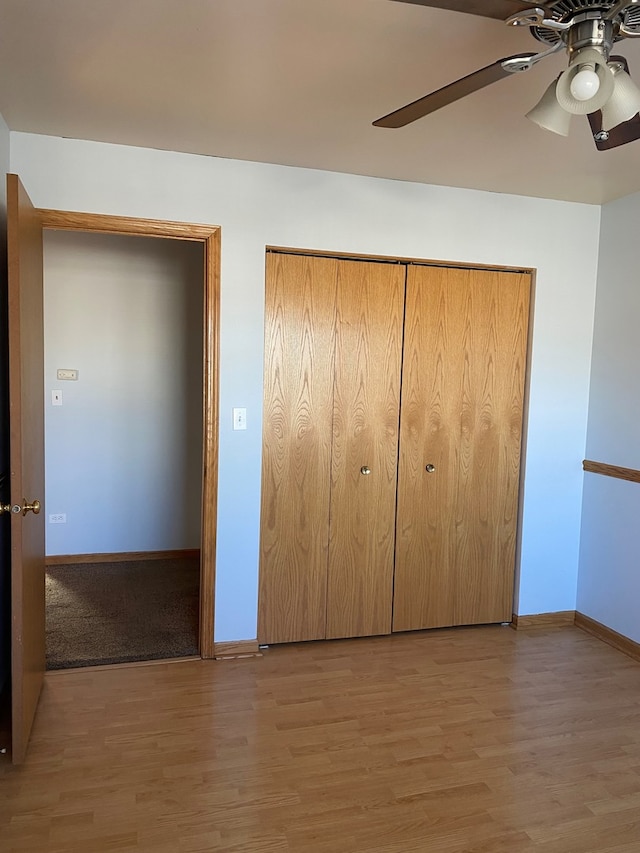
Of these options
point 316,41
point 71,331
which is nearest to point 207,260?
point 316,41

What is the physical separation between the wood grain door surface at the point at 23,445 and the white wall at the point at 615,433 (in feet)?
9.34

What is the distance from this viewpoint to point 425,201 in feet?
10.5

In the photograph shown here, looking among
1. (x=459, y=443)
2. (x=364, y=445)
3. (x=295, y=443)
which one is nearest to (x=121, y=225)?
(x=295, y=443)

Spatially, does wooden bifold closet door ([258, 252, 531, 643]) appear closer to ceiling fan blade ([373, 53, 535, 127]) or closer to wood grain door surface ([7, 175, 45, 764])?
wood grain door surface ([7, 175, 45, 764])

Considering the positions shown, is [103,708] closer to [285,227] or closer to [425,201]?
[285,227]

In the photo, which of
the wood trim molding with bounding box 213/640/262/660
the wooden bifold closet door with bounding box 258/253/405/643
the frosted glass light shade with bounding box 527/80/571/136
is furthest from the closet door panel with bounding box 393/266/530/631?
the frosted glass light shade with bounding box 527/80/571/136

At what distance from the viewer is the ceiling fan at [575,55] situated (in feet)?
4.34

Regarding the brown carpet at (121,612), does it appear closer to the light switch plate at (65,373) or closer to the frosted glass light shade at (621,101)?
the light switch plate at (65,373)

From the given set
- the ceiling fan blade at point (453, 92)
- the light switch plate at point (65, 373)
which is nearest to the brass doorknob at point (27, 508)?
the ceiling fan blade at point (453, 92)

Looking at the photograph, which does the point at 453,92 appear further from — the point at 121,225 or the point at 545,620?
the point at 545,620

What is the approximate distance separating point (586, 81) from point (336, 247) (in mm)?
1799

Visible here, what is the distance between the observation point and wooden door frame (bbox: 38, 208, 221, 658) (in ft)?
9.05

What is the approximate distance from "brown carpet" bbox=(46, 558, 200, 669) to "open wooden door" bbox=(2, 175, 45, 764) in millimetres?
585

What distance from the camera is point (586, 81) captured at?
1364 millimetres
